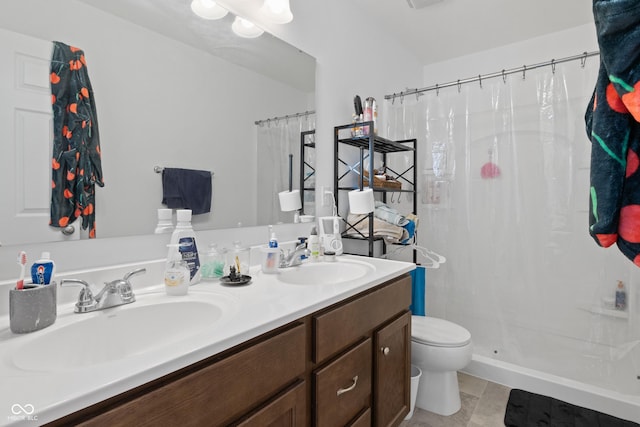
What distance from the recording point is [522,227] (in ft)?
6.88

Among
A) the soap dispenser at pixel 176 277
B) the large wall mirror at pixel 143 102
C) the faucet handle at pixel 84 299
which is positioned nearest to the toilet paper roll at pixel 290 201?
the large wall mirror at pixel 143 102

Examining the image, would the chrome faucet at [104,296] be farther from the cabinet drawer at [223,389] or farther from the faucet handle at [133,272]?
the cabinet drawer at [223,389]

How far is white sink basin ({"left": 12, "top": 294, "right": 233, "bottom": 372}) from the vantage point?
2.27ft

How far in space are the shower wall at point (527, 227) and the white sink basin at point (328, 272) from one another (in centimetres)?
109

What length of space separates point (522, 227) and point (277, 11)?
6.16 feet

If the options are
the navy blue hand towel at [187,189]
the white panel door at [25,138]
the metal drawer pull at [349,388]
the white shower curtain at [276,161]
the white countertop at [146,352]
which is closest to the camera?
the white countertop at [146,352]

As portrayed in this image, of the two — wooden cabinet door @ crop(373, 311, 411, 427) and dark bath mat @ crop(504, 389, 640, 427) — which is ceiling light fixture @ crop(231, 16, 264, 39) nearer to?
wooden cabinet door @ crop(373, 311, 411, 427)

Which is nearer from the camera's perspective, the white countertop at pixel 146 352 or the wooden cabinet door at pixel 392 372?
the white countertop at pixel 146 352

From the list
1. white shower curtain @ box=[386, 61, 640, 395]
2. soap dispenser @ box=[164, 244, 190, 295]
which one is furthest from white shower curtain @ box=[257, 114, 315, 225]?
white shower curtain @ box=[386, 61, 640, 395]

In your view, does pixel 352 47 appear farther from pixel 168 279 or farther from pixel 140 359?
pixel 140 359

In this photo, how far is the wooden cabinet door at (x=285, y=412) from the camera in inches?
29.6

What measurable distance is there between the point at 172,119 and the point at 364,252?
4.59 ft

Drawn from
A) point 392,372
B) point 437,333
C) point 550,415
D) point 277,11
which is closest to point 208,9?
point 277,11

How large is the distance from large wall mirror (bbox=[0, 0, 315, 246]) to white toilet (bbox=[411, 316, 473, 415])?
3.49ft
